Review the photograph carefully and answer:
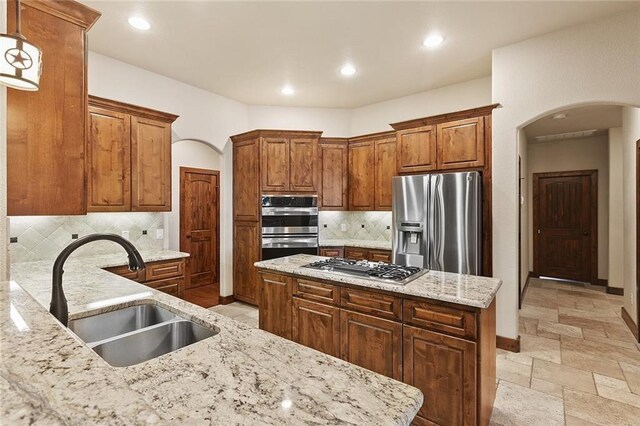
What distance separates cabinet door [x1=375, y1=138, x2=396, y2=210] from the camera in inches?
185

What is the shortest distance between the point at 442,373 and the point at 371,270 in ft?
2.72

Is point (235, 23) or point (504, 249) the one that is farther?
point (504, 249)

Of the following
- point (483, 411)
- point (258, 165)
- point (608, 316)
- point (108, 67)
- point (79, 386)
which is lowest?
point (608, 316)

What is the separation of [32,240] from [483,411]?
13.5 ft

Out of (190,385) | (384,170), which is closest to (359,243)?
(384,170)

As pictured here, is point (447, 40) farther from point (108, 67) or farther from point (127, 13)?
point (108, 67)

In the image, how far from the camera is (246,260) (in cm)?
470

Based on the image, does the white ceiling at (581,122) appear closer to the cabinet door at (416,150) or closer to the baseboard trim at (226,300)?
the cabinet door at (416,150)

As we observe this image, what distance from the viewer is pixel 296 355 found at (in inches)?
40.7

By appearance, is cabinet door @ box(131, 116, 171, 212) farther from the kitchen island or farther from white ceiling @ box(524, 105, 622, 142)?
white ceiling @ box(524, 105, 622, 142)

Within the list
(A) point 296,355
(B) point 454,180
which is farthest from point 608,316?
(A) point 296,355

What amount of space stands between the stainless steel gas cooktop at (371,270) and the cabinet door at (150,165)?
7.13 ft

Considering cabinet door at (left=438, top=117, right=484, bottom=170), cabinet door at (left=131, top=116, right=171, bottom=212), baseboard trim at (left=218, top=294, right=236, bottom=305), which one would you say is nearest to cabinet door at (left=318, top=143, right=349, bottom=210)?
cabinet door at (left=438, top=117, right=484, bottom=170)

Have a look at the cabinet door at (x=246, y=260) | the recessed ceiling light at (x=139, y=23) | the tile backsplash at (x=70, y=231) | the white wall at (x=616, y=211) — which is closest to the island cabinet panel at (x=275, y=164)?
the cabinet door at (x=246, y=260)
